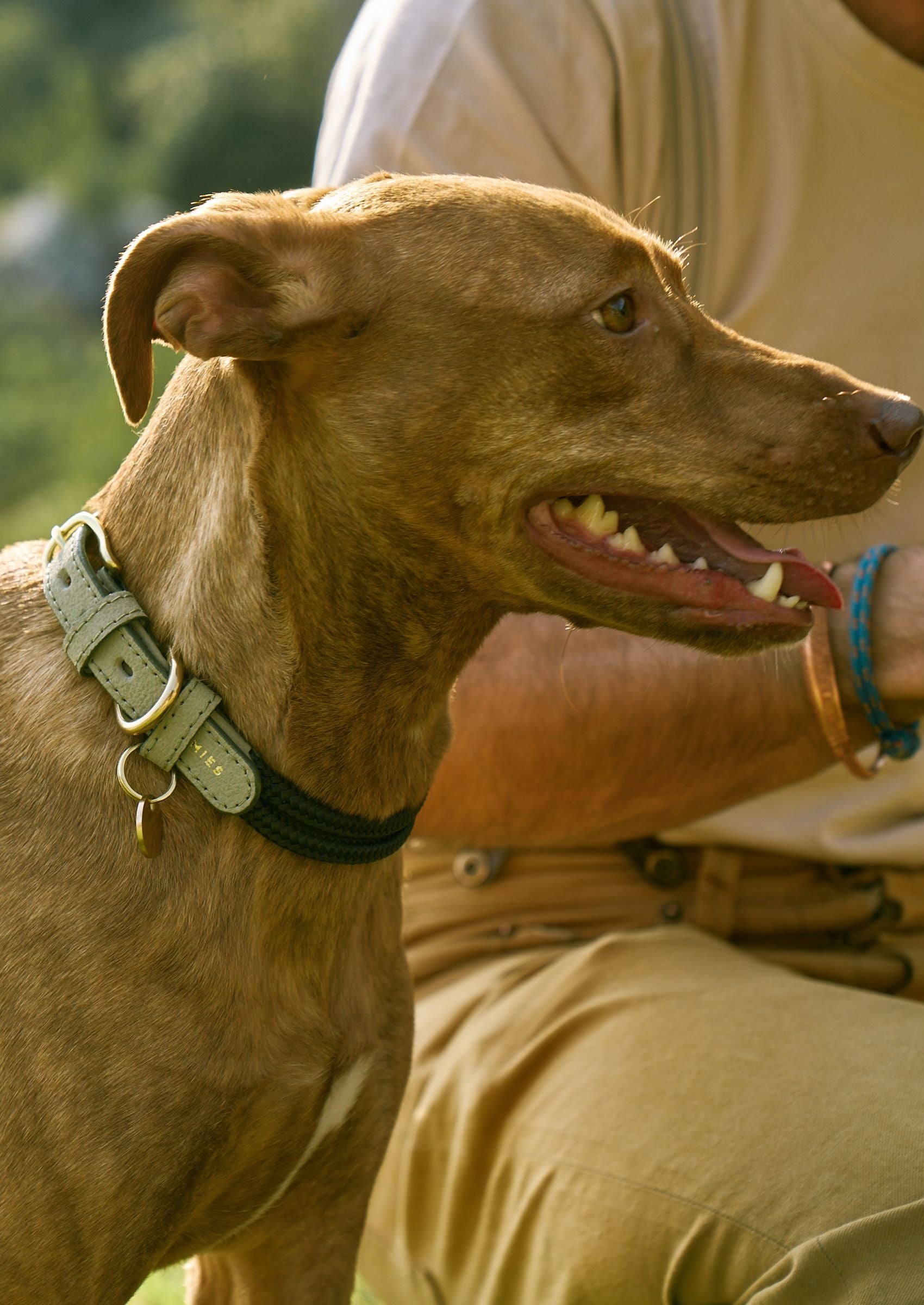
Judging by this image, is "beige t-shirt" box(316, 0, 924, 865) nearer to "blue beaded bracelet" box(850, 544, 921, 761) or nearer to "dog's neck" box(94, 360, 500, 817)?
"blue beaded bracelet" box(850, 544, 921, 761)

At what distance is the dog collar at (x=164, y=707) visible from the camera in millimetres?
2221

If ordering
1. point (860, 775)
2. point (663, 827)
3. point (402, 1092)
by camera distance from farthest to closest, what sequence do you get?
1. point (663, 827)
2. point (860, 775)
3. point (402, 1092)

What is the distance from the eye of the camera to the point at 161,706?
2184mm

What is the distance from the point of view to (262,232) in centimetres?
220

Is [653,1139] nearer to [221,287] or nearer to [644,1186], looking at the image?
[644,1186]

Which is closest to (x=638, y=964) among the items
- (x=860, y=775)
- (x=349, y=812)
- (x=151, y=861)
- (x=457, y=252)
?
(x=860, y=775)

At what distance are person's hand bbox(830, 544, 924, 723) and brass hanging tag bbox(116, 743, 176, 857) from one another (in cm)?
135

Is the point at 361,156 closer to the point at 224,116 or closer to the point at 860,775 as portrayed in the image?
the point at 860,775

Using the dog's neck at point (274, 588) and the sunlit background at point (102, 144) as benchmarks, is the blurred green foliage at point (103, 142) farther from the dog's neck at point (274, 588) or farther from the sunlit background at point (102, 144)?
the dog's neck at point (274, 588)

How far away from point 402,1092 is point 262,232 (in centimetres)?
142

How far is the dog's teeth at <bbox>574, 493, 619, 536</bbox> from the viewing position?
2.37 m

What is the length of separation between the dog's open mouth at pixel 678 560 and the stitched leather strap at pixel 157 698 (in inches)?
21.5

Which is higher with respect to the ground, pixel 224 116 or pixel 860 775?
pixel 860 775

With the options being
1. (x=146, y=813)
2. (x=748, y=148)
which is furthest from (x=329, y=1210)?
(x=748, y=148)
